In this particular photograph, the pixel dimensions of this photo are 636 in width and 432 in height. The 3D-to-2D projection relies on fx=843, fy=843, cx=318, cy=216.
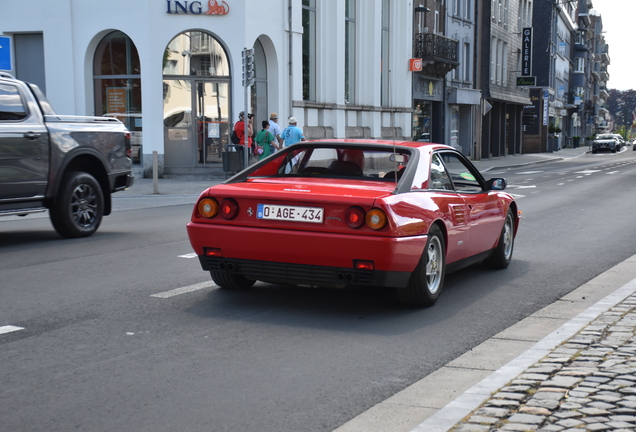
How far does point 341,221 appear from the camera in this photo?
5859 mm

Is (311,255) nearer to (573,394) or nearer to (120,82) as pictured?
(573,394)

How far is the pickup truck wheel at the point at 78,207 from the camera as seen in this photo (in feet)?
34.1

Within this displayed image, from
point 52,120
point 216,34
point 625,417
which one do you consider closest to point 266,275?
point 625,417

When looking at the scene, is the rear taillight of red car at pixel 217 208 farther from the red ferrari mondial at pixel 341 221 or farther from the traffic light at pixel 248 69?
the traffic light at pixel 248 69

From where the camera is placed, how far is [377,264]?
5809 mm

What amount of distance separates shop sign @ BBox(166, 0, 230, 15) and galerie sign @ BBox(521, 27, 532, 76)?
37791 mm

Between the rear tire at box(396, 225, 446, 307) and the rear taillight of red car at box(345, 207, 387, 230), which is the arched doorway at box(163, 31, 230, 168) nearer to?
the rear tire at box(396, 225, 446, 307)

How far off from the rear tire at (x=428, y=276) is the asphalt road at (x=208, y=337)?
124 mm

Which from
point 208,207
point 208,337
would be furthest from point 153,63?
point 208,337

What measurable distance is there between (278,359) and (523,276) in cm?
400

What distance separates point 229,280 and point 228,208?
0.82 m

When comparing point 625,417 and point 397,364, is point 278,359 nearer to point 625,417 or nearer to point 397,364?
point 397,364

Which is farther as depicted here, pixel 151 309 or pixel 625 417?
pixel 151 309

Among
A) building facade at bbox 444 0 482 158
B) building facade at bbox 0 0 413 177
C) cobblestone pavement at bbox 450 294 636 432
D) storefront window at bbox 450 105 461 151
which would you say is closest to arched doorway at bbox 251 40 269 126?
building facade at bbox 0 0 413 177
